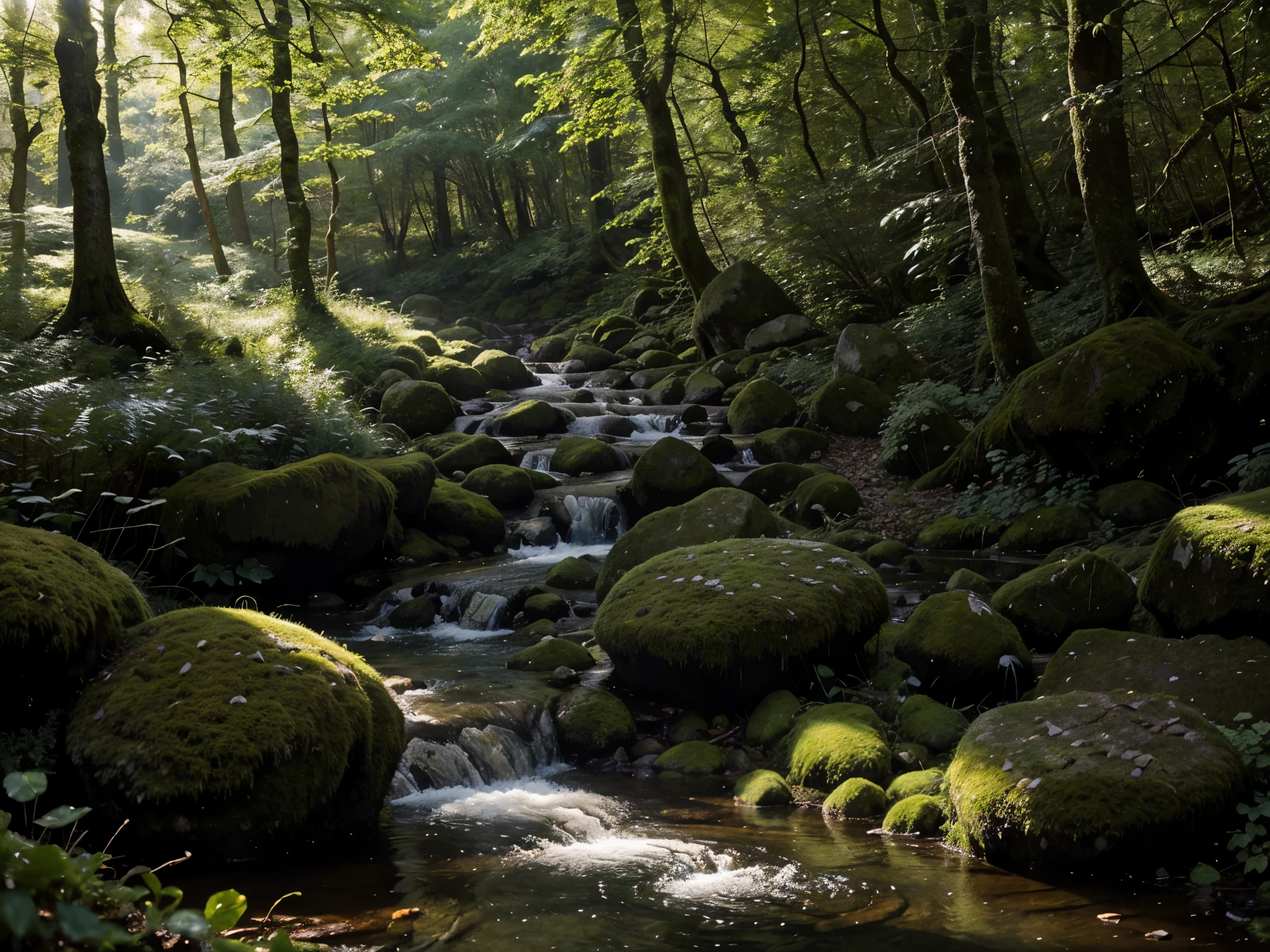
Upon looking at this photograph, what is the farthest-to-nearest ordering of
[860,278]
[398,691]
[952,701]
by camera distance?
[860,278], [398,691], [952,701]

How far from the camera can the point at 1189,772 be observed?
3.65 meters

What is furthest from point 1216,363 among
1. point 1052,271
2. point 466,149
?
point 466,149

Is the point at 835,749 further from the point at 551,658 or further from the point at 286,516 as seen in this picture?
the point at 286,516

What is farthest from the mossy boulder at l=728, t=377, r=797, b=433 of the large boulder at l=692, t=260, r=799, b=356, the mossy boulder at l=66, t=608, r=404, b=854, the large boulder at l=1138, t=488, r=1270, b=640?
the mossy boulder at l=66, t=608, r=404, b=854

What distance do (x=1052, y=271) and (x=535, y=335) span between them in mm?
19408

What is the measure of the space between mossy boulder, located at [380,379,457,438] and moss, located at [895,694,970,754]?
11.4 m

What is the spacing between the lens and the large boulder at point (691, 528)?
323 inches

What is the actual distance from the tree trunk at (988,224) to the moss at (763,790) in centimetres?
784

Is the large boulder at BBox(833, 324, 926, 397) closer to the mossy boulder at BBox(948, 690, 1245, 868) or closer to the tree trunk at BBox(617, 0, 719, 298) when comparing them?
the tree trunk at BBox(617, 0, 719, 298)

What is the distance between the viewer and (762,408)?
14570 mm

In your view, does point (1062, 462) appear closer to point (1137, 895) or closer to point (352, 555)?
point (1137, 895)

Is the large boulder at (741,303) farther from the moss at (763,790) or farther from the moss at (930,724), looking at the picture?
the moss at (763,790)

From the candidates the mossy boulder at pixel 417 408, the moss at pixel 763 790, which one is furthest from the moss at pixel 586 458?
the moss at pixel 763 790

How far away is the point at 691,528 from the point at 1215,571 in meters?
4.30
